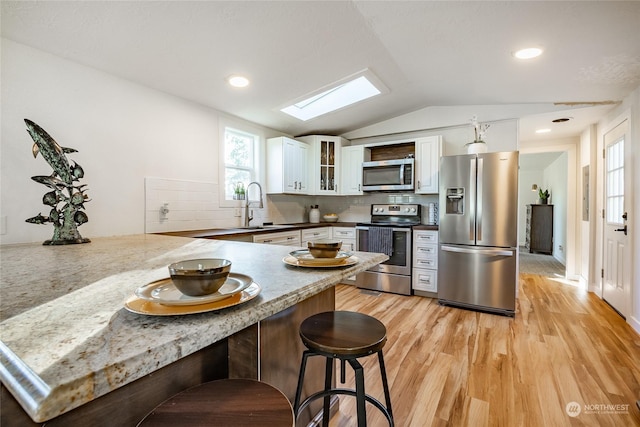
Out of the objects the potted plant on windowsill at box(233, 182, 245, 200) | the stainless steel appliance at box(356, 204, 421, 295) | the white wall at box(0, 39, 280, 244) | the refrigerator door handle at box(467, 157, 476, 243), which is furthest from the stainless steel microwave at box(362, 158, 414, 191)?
the white wall at box(0, 39, 280, 244)

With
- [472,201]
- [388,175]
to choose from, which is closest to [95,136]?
[388,175]

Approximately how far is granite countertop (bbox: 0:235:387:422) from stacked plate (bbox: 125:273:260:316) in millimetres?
15

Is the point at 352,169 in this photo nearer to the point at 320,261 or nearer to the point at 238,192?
the point at 238,192

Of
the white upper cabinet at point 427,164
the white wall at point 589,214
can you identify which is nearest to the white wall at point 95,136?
the white upper cabinet at point 427,164

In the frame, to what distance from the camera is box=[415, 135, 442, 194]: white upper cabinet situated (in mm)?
3789

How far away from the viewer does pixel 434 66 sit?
2.79 m

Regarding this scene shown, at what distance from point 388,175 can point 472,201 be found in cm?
122

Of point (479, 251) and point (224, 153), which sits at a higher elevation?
point (224, 153)

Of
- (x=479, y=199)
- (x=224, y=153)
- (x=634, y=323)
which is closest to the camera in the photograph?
(x=634, y=323)

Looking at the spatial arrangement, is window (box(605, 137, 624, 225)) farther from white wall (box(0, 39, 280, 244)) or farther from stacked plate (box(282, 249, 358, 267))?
white wall (box(0, 39, 280, 244))

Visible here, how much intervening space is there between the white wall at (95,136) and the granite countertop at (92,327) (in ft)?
4.16

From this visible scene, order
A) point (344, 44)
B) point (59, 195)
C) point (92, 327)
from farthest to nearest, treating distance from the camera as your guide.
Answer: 1. point (344, 44)
2. point (59, 195)
3. point (92, 327)

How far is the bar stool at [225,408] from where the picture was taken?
61 centimetres

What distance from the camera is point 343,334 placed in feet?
3.67
